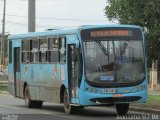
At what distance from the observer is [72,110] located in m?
20.8

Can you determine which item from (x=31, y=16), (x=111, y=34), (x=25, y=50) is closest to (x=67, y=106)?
(x=111, y=34)

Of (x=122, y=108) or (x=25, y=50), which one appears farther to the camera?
(x=25, y=50)

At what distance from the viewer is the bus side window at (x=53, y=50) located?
21.5 metres

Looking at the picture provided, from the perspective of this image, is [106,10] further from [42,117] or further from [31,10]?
[31,10]

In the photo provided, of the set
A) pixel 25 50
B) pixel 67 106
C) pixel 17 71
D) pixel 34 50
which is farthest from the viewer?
pixel 17 71

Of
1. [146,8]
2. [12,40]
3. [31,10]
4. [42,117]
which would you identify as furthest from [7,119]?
[31,10]

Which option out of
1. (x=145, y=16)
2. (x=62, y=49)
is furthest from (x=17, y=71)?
(x=145, y=16)

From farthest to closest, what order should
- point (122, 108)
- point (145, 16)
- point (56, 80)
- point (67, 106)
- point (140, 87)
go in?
point (56, 80) < point (145, 16) < point (67, 106) < point (122, 108) < point (140, 87)

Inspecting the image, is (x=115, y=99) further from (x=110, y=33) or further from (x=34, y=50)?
(x=34, y=50)

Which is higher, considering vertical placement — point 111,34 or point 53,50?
point 111,34

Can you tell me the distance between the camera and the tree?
823 inches

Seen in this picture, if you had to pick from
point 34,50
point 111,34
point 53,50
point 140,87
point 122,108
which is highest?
point 111,34

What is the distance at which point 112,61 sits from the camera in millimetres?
19516

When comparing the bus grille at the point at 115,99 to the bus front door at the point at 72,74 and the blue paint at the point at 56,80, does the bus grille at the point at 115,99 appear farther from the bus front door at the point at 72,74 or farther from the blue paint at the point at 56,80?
the bus front door at the point at 72,74
